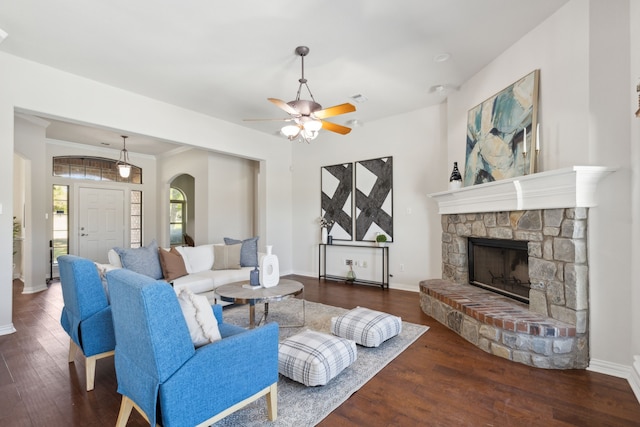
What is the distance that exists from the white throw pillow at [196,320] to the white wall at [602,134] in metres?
2.82

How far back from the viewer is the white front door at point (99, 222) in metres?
6.82

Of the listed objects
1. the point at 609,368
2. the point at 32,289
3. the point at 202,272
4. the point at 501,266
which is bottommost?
the point at 32,289

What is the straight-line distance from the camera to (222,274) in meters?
4.24

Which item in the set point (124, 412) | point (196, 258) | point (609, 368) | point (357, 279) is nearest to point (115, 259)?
point (196, 258)

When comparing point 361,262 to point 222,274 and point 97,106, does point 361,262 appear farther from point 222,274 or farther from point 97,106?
point 97,106

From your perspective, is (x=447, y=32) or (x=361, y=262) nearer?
(x=447, y=32)

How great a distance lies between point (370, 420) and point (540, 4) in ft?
11.4

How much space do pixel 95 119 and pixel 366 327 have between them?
13.1 feet

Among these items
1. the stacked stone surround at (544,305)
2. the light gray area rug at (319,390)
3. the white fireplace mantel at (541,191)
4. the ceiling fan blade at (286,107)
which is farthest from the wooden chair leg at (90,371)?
the white fireplace mantel at (541,191)

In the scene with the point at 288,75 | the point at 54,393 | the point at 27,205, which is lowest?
the point at 54,393

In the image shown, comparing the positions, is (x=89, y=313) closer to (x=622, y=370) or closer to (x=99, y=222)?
(x=622, y=370)

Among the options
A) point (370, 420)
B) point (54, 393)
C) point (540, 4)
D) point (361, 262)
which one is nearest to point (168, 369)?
point (370, 420)

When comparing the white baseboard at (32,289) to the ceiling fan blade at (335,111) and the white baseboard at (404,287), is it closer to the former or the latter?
the ceiling fan blade at (335,111)

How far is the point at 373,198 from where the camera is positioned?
550 centimetres
